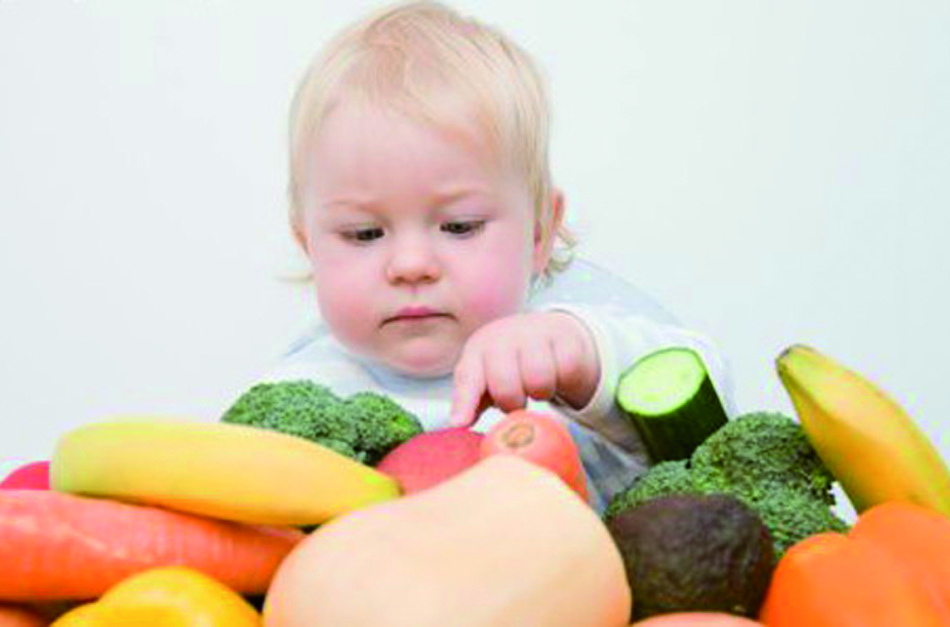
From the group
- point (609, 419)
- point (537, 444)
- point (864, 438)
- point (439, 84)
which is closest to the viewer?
point (537, 444)

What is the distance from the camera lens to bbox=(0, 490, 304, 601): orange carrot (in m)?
0.60

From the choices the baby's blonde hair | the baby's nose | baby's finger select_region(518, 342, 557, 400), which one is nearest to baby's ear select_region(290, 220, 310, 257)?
the baby's blonde hair

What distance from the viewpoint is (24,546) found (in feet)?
1.97

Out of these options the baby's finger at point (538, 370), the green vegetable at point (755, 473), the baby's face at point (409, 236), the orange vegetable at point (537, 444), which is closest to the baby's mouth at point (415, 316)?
the baby's face at point (409, 236)

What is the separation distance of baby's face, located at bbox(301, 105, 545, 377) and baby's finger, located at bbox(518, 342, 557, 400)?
23 centimetres

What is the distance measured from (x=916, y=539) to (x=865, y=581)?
7 centimetres

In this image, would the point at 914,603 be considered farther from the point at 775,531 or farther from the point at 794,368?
the point at 794,368

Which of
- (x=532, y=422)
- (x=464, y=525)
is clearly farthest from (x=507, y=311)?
(x=464, y=525)

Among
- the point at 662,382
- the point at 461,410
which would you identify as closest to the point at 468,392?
the point at 461,410

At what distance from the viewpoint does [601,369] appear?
967 millimetres

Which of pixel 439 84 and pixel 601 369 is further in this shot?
pixel 439 84

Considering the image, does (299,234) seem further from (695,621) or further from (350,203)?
(695,621)

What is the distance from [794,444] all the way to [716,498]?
195 millimetres

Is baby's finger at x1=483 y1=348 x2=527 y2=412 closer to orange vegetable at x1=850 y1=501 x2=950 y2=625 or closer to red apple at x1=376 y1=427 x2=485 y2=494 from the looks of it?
red apple at x1=376 y1=427 x2=485 y2=494
